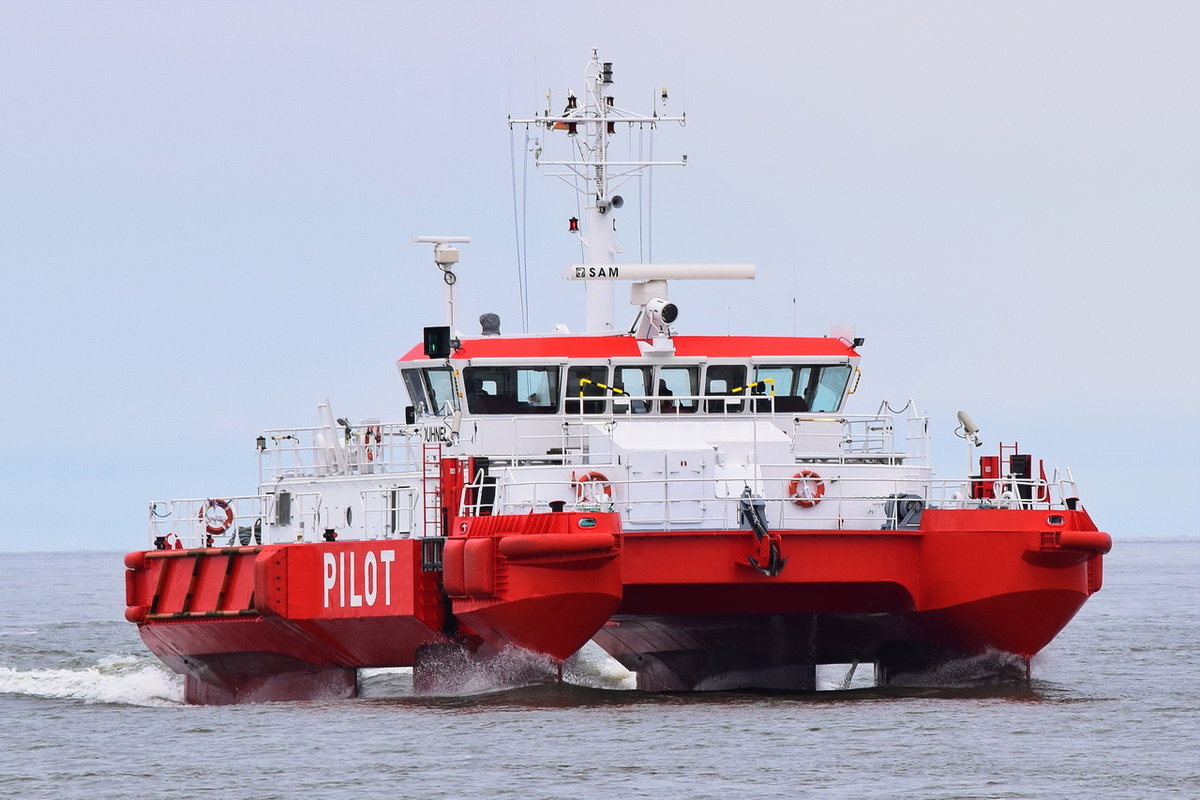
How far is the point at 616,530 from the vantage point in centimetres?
2178

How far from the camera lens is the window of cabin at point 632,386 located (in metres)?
25.2

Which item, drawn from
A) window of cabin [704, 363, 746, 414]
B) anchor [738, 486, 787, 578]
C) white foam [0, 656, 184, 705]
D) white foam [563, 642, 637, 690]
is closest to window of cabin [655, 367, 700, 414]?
window of cabin [704, 363, 746, 414]

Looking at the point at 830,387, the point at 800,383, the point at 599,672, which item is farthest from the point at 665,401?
the point at 599,672

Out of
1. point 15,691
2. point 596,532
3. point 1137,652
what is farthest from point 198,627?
point 1137,652

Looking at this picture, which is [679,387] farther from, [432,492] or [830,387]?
[432,492]

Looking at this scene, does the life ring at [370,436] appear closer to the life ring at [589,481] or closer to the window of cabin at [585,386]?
the window of cabin at [585,386]

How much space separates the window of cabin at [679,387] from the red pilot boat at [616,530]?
0.03 m

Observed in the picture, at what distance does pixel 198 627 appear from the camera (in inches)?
1048

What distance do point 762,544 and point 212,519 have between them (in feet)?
29.7

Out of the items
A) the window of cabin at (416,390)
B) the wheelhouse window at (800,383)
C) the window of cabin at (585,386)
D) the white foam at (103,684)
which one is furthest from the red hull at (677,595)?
the white foam at (103,684)

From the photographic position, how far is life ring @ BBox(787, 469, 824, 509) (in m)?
23.2

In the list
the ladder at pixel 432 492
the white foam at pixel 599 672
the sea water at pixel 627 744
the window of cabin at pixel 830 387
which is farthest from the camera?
the white foam at pixel 599 672

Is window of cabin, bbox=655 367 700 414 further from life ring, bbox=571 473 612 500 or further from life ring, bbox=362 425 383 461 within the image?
life ring, bbox=362 425 383 461

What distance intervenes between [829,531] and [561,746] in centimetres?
390
